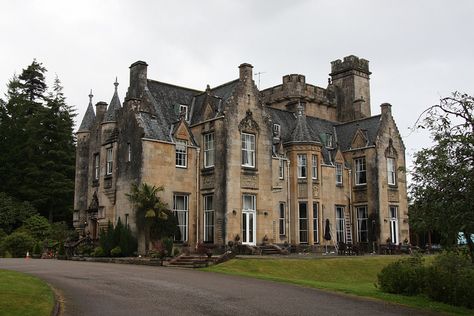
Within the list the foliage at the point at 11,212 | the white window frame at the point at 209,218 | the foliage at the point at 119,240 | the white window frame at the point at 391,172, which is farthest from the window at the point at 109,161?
the white window frame at the point at 391,172

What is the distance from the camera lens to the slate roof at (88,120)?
1740 inches

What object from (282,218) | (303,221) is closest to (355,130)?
(303,221)

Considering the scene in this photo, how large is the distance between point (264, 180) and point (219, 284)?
18.3 m

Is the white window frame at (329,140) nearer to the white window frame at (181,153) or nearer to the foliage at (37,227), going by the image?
the white window frame at (181,153)

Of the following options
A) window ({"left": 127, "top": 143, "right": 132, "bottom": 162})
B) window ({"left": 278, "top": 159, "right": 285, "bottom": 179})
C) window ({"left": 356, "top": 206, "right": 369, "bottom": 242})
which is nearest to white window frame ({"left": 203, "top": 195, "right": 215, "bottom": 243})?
window ({"left": 127, "top": 143, "right": 132, "bottom": 162})

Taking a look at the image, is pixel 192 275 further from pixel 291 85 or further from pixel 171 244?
pixel 291 85

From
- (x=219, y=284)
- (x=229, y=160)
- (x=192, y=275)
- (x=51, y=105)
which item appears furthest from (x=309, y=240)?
(x=51, y=105)

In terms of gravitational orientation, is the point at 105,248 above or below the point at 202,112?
below

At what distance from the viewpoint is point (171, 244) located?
33.0 metres

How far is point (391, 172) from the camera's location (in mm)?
47500

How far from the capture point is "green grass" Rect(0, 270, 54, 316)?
13141 millimetres

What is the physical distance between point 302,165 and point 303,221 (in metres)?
4.21

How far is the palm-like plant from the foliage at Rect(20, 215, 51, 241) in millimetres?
18360

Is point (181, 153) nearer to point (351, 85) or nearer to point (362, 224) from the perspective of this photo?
point (362, 224)
